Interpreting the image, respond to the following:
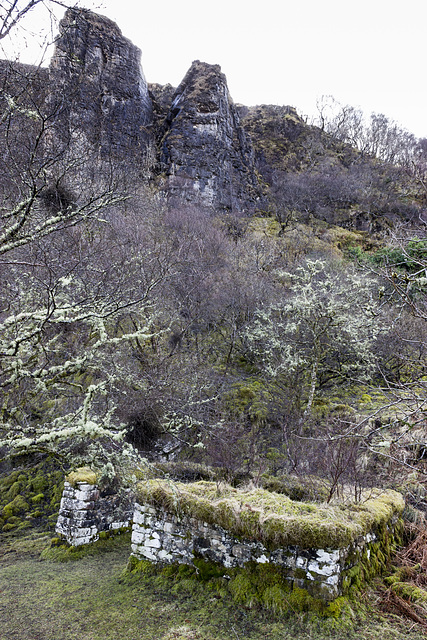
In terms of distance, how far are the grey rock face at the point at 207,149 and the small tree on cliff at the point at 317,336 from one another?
16000 mm

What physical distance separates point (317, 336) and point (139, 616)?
30.2 ft

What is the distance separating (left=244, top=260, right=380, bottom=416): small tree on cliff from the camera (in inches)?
471

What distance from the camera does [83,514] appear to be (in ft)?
25.0

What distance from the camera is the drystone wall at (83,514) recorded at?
753 centimetres

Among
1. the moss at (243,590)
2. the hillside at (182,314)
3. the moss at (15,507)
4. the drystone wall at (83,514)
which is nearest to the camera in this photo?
the hillside at (182,314)

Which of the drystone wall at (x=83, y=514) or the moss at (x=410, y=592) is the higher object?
the moss at (x=410, y=592)

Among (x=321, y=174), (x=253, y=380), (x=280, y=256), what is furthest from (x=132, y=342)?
(x=321, y=174)

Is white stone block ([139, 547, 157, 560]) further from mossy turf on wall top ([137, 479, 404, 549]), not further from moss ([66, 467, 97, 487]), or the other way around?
moss ([66, 467, 97, 487])

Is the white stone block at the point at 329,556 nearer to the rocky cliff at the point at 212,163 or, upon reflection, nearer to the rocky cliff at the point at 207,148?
the rocky cliff at the point at 212,163

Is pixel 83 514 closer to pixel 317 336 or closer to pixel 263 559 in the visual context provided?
pixel 263 559

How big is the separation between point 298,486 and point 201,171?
26.6 metres

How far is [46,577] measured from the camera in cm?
620

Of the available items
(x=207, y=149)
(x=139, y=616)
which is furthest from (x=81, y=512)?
(x=207, y=149)

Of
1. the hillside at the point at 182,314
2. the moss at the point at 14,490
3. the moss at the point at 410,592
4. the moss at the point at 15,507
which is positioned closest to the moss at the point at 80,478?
the hillside at the point at 182,314
